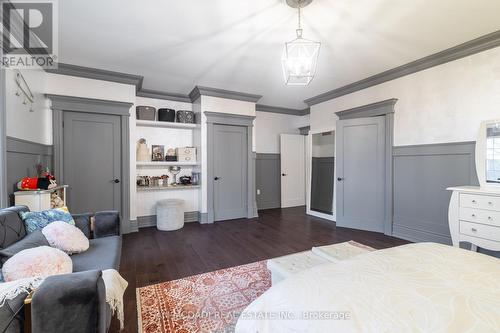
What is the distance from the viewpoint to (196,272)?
242 cm

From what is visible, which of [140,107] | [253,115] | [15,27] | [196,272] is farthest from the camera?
[253,115]

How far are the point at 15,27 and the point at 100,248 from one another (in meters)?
2.40

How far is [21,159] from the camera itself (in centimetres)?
252

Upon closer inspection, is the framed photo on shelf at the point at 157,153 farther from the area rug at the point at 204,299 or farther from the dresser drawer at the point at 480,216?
the dresser drawer at the point at 480,216

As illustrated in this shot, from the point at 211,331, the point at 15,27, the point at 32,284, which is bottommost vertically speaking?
the point at 211,331

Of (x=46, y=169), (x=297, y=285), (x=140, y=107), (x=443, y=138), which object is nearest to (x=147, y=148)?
(x=140, y=107)

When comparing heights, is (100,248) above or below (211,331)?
above

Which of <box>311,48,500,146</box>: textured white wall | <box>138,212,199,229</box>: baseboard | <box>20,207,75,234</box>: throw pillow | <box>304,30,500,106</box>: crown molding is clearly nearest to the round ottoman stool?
<box>138,212,199,229</box>: baseboard

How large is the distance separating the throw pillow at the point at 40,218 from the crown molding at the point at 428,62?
4566 millimetres

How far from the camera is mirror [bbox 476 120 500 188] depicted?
99.8 inches

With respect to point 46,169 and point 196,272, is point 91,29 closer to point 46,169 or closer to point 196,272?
point 46,169

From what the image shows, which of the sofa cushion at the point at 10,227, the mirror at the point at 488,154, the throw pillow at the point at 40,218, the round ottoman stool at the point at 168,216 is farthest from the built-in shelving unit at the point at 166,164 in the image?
the mirror at the point at 488,154

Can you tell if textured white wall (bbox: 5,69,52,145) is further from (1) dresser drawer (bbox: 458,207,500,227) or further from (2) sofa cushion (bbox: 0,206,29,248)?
(1) dresser drawer (bbox: 458,207,500,227)

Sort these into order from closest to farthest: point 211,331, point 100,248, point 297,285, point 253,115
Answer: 1. point 297,285
2. point 211,331
3. point 100,248
4. point 253,115
